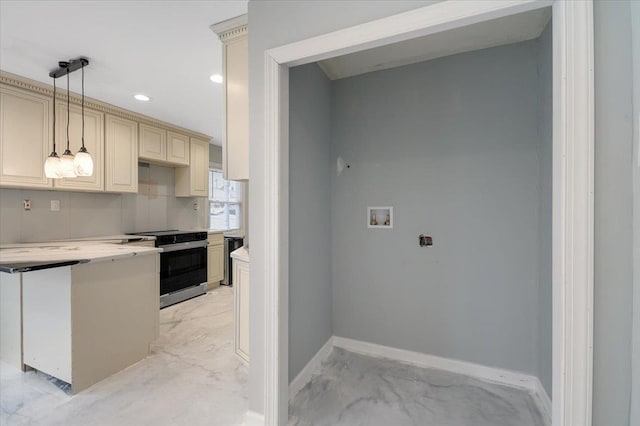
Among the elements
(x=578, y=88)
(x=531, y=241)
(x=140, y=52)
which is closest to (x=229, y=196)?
(x=140, y=52)

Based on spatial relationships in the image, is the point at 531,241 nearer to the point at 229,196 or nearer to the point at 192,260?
the point at 192,260

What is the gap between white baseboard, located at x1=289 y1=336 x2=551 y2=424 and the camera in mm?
1861

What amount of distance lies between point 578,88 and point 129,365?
322cm

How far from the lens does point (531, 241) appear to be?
194 cm

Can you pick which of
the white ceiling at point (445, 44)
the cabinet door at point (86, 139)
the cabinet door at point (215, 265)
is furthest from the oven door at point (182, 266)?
the white ceiling at point (445, 44)

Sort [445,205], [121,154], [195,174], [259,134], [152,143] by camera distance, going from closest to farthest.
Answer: [259,134] < [445,205] < [121,154] < [152,143] < [195,174]

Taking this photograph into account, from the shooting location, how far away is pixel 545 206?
5.81 ft

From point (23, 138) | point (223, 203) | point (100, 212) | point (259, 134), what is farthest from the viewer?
point (223, 203)

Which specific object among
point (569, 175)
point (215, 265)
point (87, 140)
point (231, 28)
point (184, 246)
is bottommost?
point (215, 265)

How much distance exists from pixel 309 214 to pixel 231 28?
1384 millimetres

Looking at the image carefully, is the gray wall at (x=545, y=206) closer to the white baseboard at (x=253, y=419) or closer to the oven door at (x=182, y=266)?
the white baseboard at (x=253, y=419)

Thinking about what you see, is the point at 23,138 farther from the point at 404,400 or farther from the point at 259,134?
the point at 404,400

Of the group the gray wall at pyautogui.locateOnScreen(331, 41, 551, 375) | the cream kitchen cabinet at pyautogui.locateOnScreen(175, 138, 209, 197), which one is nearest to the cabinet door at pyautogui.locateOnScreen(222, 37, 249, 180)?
the gray wall at pyautogui.locateOnScreen(331, 41, 551, 375)

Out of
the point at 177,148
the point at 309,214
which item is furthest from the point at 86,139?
the point at 309,214
